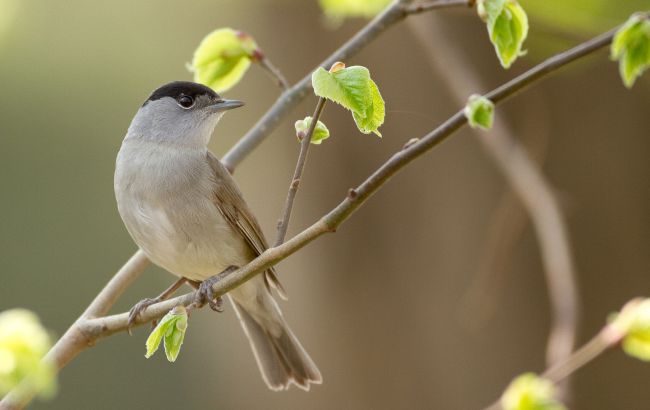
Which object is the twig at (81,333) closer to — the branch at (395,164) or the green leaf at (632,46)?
the branch at (395,164)

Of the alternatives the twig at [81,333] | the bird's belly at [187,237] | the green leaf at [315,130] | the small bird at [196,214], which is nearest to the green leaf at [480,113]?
the green leaf at [315,130]

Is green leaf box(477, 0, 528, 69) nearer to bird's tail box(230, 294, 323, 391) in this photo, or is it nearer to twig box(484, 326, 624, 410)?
twig box(484, 326, 624, 410)

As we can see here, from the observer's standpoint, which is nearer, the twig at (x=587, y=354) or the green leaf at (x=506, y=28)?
the green leaf at (x=506, y=28)

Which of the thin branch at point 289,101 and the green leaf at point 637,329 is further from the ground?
the thin branch at point 289,101

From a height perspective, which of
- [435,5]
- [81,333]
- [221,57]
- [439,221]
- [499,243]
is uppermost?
[221,57]

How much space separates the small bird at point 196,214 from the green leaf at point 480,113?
186 cm

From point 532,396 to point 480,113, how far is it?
777 mm

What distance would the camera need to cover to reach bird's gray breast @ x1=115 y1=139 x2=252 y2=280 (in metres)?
3.99

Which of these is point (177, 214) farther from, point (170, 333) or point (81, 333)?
point (170, 333)

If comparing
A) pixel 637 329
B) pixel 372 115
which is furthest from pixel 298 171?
pixel 637 329

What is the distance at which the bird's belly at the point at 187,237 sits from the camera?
3.96m

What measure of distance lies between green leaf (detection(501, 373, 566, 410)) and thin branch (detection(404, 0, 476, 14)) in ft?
3.68

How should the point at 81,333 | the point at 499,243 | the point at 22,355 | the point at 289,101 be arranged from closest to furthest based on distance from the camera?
the point at 22,355 < the point at 81,333 < the point at 289,101 < the point at 499,243

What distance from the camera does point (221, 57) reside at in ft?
11.2
